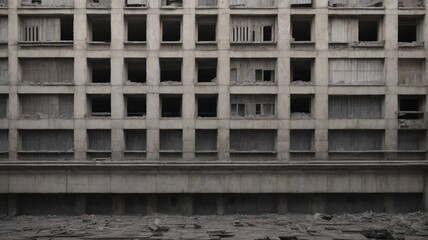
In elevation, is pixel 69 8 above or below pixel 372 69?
above

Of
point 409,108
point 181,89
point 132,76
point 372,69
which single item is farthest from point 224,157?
point 409,108

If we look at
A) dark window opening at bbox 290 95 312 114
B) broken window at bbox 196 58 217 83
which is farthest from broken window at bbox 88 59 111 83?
dark window opening at bbox 290 95 312 114

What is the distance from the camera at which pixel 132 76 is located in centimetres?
3769

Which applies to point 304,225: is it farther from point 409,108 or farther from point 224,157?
point 409,108

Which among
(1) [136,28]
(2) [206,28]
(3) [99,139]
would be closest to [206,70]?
(2) [206,28]

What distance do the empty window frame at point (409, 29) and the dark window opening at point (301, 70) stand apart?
799 centimetres

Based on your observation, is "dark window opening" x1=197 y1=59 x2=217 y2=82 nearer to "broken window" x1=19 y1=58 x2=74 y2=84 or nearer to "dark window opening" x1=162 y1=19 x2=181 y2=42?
"dark window opening" x1=162 y1=19 x2=181 y2=42

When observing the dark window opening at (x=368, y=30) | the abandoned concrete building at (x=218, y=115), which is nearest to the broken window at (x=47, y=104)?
the abandoned concrete building at (x=218, y=115)

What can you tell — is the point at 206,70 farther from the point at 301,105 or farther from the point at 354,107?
the point at 354,107

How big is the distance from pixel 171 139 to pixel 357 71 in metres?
15.7

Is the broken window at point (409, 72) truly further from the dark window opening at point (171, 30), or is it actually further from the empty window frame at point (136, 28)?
the empty window frame at point (136, 28)

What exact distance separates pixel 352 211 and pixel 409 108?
9.85 m

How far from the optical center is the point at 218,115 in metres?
35.4

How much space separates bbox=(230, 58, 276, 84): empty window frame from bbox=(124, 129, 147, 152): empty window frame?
8325 millimetres
